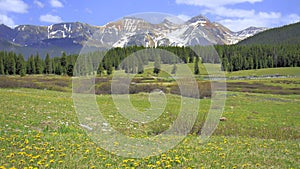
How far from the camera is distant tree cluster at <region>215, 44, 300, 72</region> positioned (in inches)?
6895

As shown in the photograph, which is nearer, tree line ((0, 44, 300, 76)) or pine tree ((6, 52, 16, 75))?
pine tree ((6, 52, 16, 75))

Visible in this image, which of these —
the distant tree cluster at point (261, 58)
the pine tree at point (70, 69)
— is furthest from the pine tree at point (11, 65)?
the distant tree cluster at point (261, 58)

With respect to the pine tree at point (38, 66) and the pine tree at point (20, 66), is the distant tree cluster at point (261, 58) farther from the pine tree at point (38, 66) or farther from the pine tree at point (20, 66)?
the pine tree at point (20, 66)

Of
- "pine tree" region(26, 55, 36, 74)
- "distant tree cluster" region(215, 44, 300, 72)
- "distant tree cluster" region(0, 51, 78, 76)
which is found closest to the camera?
"distant tree cluster" region(0, 51, 78, 76)

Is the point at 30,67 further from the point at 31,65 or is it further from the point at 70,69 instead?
the point at 70,69

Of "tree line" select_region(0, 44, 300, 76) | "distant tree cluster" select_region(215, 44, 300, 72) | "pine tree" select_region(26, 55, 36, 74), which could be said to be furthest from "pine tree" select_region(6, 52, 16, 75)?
"distant tree cluster" select_region(215, 44, 300, 72)

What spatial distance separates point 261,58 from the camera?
18538 cm

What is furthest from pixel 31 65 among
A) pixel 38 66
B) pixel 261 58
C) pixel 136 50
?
pixel 261 58

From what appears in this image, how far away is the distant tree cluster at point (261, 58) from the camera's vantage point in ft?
575

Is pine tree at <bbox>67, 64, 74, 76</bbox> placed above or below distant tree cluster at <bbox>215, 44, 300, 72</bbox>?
below

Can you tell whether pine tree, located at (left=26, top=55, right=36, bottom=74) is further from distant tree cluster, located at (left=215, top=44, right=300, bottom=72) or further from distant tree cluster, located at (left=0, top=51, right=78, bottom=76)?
distant tree cluster, located at (left=215, top=44, right=300, bottom=72)

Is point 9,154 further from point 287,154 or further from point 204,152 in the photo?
point 287,154

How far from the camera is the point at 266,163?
440 inches

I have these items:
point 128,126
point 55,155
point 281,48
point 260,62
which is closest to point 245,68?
point 260,62
